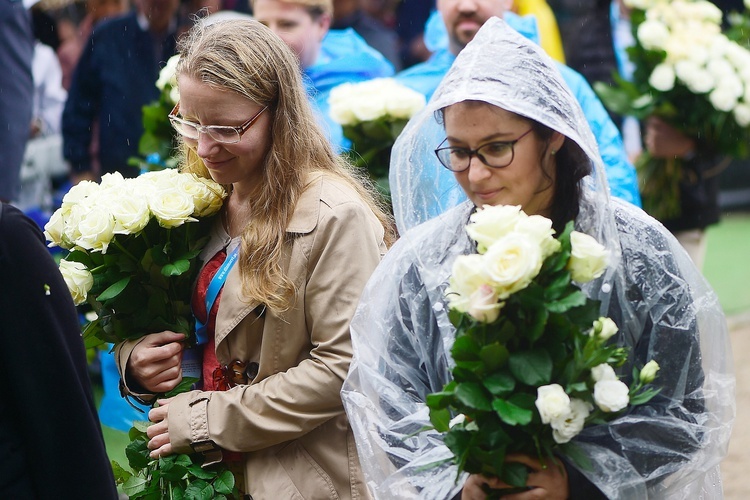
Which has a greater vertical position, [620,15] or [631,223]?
[631,223]

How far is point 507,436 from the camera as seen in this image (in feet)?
7.01

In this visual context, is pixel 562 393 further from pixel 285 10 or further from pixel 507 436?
pixel 285 10

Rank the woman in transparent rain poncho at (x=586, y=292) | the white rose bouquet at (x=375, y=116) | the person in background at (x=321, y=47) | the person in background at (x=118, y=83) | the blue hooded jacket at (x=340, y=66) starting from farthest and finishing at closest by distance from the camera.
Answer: the person in background at (x=118, y=83)
the blue hooded jacket at (x=340, y=66)
the person in background at (x=321, y=47)
the white rose bouquet at (x=375, y=116)
the woman in transparent rain poncho at (x=586, y=292)

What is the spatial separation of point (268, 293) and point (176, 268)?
300 mm

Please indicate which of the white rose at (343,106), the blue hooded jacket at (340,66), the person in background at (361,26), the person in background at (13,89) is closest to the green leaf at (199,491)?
the white rose at (343,106)

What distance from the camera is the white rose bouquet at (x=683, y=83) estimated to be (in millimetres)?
5227

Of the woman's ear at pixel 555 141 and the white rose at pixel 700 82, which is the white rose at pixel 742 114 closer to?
the white rose at pixel 700 82

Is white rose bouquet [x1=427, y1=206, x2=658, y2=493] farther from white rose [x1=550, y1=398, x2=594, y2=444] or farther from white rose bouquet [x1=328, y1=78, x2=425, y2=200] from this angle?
white rose bouquet [x1=328, y1=78, x2=425, y2=200]

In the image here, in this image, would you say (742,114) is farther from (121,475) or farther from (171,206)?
(121,475)

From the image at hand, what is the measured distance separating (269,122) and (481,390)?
1.10 m

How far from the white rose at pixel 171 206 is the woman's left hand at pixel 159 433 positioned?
483 millimetres

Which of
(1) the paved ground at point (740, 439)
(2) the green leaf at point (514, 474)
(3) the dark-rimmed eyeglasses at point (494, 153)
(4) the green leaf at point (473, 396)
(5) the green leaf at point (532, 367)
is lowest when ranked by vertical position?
(1) the paved ground at point (740, 439)

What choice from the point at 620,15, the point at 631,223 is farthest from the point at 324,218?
the point at 620,15

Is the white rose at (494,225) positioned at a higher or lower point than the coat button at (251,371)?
higher
